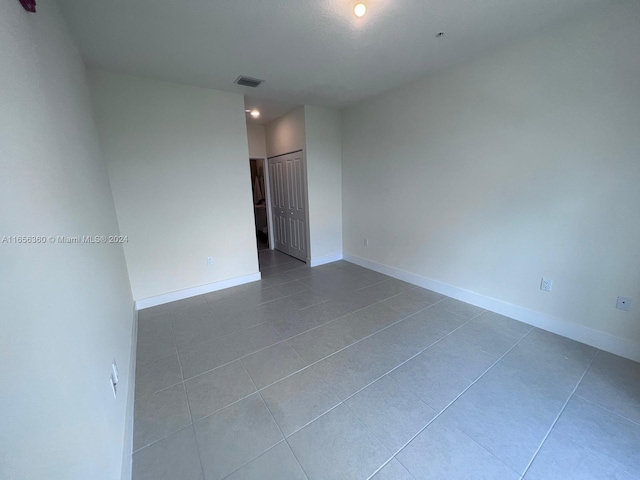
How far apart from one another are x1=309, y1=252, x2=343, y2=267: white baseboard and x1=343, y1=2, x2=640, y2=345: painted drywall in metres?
1.54

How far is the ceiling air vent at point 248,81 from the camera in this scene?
2.88 m

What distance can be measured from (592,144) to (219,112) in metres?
3.78

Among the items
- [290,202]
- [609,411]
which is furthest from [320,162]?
[609,411]

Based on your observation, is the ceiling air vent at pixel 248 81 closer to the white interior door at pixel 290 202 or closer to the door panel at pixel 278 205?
the white interior door at pixel 290 202

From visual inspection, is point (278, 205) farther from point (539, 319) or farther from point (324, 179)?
point (539, 319)

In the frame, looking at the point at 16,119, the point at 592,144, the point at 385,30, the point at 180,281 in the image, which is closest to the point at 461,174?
the point at 592,144

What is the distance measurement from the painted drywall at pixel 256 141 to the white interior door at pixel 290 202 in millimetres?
290

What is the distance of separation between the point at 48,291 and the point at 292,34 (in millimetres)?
2377

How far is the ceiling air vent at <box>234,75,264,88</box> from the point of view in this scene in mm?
2875

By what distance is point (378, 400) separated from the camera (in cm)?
169

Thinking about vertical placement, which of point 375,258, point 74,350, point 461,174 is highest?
point 461,174

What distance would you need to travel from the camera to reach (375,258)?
13.6 feet

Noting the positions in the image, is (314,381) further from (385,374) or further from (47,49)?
(47,49)

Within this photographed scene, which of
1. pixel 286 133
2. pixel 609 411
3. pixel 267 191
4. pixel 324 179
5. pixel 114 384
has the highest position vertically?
pixel 286 133
